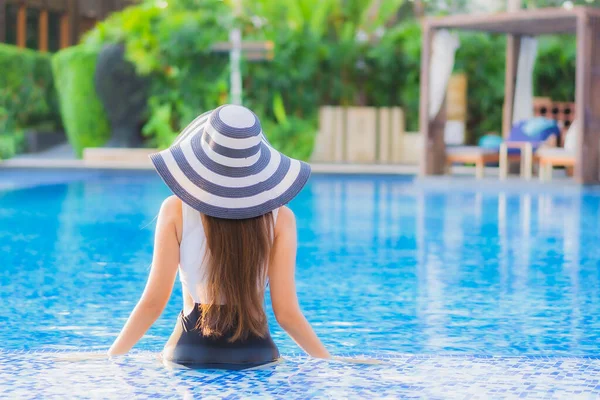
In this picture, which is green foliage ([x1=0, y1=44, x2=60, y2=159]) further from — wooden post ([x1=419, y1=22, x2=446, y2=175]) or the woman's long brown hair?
the woman's long brown hair

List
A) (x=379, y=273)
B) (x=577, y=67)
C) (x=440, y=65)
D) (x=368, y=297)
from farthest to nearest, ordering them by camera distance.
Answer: (x=440, y=65), (x=577, y=67), (x=379, y=273), (x=368, y=297)

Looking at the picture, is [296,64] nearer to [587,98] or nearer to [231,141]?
[587,98]

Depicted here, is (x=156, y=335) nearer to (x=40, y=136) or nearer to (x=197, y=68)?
(x=197, y=68)

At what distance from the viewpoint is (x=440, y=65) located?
17.4 m

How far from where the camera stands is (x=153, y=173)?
1964 centimetres

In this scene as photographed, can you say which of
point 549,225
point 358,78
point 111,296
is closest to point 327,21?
point 358,78

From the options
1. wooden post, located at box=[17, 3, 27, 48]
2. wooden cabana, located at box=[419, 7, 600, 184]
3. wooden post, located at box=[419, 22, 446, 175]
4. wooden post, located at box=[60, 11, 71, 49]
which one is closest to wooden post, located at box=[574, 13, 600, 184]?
wooden cabana, located at box=[419, 7, 600, 184]

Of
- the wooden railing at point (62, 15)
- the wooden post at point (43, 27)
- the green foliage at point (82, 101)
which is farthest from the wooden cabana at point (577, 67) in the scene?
the wooden post at point (43, 27)

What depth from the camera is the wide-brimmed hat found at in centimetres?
325

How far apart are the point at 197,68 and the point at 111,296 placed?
53.6ft

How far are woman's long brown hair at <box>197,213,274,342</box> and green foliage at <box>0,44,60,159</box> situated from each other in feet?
67.5

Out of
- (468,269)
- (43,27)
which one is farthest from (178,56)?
(468,269)

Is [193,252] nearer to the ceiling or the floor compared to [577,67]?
nearer to the floor

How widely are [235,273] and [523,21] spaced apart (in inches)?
530
